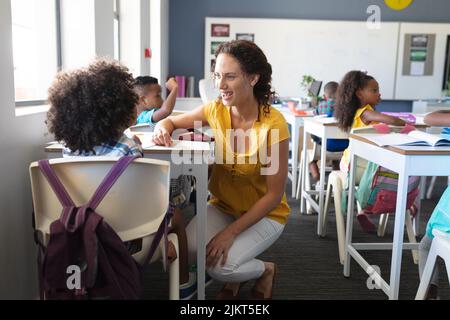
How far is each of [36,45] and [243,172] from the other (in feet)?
4.22

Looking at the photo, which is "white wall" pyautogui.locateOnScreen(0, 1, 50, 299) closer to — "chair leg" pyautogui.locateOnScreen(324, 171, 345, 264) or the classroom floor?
the classroom floor

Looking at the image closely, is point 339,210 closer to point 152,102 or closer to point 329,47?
point 152,102

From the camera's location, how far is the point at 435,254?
138 cm

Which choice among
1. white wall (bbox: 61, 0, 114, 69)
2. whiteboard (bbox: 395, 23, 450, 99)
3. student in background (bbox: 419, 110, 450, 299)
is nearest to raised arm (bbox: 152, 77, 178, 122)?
white wall (bbox: 61, 0, 114, 69)

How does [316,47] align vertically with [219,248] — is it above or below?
above

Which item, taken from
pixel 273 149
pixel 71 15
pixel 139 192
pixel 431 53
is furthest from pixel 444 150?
pixel 431 53

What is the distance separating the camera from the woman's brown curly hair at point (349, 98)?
8.96ft

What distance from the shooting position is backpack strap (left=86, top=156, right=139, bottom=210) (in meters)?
1.02

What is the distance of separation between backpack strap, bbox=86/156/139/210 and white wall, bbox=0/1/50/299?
1.53 ft

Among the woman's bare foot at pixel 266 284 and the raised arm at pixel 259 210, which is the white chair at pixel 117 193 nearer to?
the raised arm at pixel 259 210

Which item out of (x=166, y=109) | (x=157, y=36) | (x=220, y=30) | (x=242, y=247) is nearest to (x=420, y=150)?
(x=242, y=247)

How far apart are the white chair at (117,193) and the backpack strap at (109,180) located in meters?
0.02

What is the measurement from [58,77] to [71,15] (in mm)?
1178

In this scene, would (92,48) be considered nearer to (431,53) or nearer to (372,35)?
(372,35)
